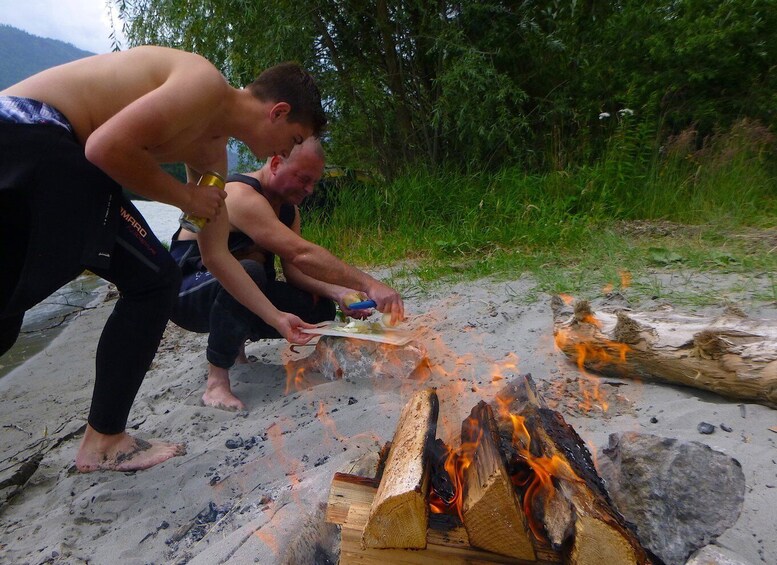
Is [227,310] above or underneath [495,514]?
underneath

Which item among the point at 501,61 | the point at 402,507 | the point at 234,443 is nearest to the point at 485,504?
the point at 402,507

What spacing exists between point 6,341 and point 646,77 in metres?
7.43

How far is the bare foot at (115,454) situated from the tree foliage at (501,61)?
206 inches

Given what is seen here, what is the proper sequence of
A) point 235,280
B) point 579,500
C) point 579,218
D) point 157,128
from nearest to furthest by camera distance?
point 579,500 < point 157,128 < point 235,280 < point 579,218

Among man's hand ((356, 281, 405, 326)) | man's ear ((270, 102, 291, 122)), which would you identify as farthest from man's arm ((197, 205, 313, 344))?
man's ear ((270, 102, 291, 122))

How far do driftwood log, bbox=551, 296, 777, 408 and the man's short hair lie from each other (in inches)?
59.0

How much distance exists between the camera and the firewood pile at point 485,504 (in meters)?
1.37

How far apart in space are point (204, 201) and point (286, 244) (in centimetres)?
81

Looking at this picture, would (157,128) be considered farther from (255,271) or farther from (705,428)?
(705,428)

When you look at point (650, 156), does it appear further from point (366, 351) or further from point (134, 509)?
point (134, 509)

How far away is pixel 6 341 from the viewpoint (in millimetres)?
2279

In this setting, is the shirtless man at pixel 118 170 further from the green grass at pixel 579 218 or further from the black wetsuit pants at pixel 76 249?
the green grass at pixel 579 218

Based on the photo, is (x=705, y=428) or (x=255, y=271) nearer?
(x=705, y=428)

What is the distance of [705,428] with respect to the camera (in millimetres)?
2131
